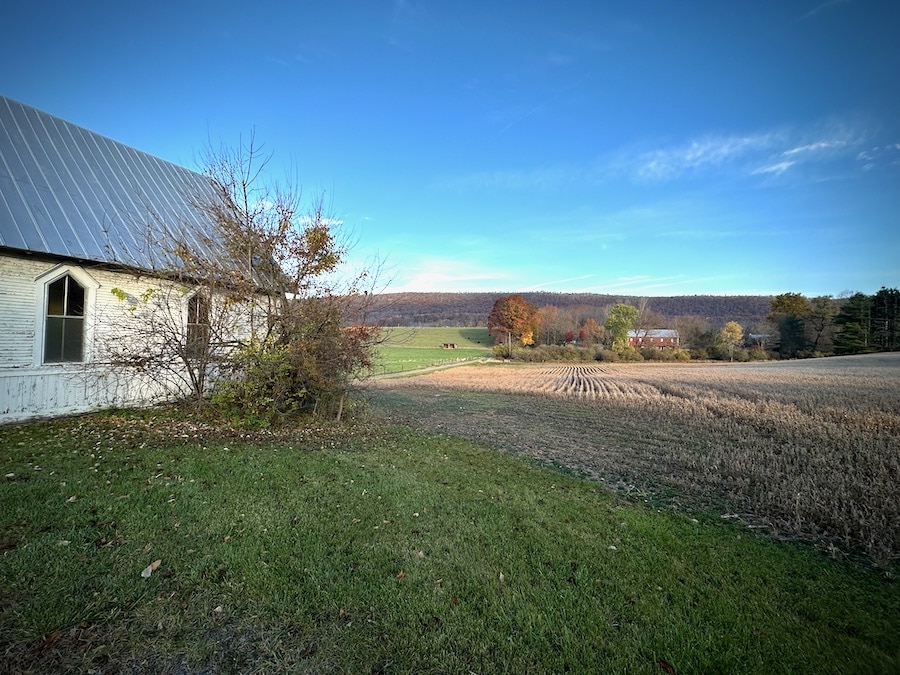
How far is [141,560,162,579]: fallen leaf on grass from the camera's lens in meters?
3.84

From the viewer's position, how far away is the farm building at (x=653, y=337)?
80.0 metres

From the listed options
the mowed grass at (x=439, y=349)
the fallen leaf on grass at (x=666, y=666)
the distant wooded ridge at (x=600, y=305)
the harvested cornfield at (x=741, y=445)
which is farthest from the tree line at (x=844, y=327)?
the fallen leaf on grass at (x=666, y=666)

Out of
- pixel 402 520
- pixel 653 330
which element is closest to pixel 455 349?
pixel 653 330

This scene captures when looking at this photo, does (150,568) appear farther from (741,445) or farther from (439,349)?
(439,349)

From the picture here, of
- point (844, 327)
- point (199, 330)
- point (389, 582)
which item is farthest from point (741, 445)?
point (844, 327)

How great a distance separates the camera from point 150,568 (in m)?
3.94

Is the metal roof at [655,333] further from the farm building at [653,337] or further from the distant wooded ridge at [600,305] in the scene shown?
the distant wooded ridge at [600,305]

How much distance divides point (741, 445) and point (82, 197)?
19.2m

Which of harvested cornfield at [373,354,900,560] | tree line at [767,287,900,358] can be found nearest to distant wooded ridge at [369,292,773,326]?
tree line at [767,287,900,358]

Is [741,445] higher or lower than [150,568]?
lower

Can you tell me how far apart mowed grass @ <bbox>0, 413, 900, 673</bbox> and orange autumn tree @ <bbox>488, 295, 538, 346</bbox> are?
71.3 metres

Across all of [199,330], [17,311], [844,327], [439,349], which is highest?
[844,327]

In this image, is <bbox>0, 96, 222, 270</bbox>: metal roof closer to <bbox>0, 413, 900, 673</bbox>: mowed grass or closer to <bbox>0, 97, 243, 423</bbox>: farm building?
<bbox>0, 97, 243, 423</bbox>: farm building

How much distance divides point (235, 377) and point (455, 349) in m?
67.0
